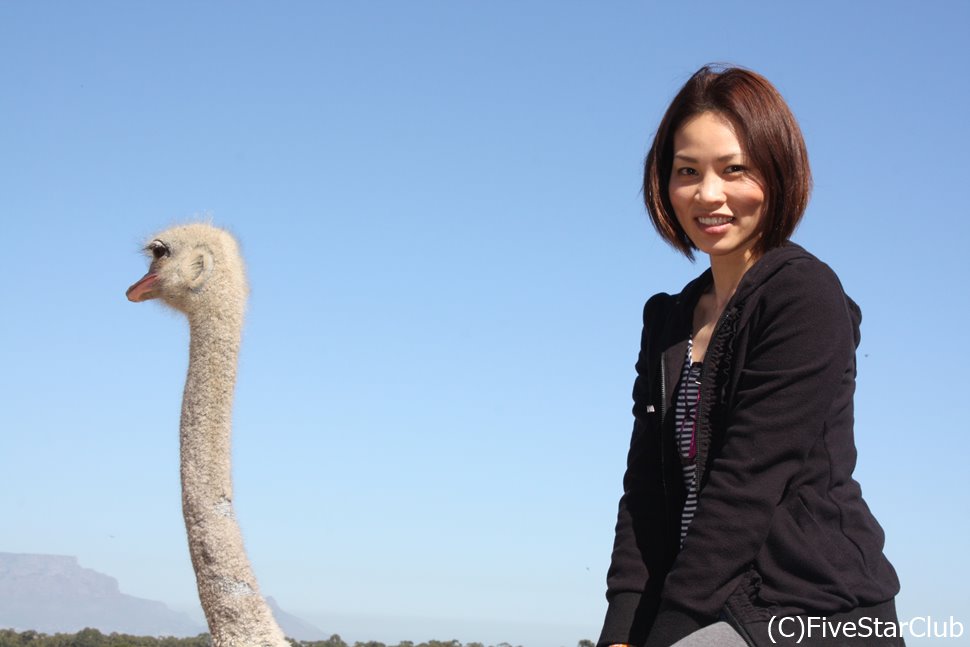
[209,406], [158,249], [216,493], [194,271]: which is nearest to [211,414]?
[209,406]

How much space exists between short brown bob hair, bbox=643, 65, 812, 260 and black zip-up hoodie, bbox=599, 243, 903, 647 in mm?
177

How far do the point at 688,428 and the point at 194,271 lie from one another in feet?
10.7

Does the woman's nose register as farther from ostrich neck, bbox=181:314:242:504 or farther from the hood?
ostrich neck, bbox=181:314:242:504

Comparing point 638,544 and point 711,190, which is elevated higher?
point 711,190

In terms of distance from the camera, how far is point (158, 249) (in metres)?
5.94

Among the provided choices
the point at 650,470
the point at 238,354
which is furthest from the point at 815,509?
the point at 238,354

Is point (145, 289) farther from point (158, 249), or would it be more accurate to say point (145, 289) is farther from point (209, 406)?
A: point (209, 406)

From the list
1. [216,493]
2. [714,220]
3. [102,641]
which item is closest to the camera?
[714,220]

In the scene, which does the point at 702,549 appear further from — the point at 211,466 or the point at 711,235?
the point at 211,466

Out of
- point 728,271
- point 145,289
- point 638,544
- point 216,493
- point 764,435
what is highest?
point 145,289

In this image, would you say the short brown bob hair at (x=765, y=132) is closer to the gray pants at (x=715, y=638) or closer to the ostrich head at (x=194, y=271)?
the gray pants at (x=715, y=638)

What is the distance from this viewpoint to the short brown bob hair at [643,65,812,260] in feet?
9.74

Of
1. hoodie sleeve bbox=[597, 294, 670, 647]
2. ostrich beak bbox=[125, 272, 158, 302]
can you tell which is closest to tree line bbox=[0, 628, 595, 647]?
ostrich beak bbox=[125, 272, 158, 302]

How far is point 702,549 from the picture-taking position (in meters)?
2.68
